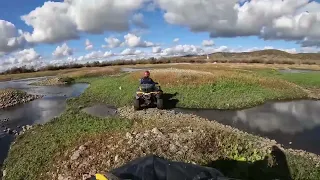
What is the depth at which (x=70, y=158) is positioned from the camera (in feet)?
41.7

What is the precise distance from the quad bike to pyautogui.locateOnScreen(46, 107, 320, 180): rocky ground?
953 cm

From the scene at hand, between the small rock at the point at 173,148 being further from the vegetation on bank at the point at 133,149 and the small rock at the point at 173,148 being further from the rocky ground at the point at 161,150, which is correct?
the vegetation on bank at the point at 133,149

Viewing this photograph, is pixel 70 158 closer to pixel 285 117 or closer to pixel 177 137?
pixel 177 137

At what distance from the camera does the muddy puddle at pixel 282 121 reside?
53.2 feet

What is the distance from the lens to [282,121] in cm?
2056

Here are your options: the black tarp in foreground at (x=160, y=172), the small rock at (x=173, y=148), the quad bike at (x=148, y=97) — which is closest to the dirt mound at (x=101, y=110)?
the quad bike at (x=148, y=97)

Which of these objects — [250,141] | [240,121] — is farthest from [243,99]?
[250,141]

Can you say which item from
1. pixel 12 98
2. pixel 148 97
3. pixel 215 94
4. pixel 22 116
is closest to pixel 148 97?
pixel 148 97

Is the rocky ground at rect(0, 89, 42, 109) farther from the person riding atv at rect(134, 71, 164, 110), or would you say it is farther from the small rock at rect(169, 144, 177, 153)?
the small rock at rect(169, 144, 177, 153)

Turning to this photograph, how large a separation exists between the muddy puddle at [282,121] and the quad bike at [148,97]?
66.9 inches

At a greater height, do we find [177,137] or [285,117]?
[177,137]

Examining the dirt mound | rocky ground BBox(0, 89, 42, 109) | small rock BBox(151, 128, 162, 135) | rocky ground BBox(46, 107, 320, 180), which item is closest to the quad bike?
the dirt mound

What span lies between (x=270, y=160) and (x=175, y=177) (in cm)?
696

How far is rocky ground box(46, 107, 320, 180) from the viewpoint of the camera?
38.3ft
